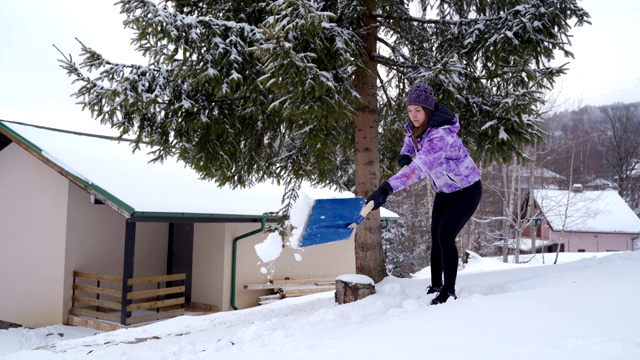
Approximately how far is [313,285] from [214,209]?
395cm

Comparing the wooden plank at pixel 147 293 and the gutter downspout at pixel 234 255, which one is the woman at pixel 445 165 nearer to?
the wooden plank at pixel 147 293

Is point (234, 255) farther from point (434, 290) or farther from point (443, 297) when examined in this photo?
point (443, 297)

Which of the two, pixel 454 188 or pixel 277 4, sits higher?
pixel 277 4

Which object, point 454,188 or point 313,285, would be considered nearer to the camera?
point 454,188

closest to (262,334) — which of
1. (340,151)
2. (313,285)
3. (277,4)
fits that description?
(277,4)

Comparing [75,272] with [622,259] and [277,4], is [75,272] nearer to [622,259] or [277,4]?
[277,4]

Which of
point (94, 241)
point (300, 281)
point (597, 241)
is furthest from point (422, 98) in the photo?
point (597, 241)

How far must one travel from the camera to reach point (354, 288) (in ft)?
17.9

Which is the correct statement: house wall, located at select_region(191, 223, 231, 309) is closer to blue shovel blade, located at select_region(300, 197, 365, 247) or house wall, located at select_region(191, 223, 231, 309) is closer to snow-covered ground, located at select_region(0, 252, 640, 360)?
snow-covered ground, located at select_region(0, 252, 640, 360)

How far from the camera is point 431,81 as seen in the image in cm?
583

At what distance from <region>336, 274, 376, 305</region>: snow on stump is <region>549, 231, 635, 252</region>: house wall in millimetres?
33366

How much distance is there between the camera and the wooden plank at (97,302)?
Result: 34.0 feet

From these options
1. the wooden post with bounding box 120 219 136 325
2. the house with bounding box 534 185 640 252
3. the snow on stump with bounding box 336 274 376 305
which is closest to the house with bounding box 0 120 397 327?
the wooden post with bounding box 120 219 136 325

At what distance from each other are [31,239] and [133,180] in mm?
2826
